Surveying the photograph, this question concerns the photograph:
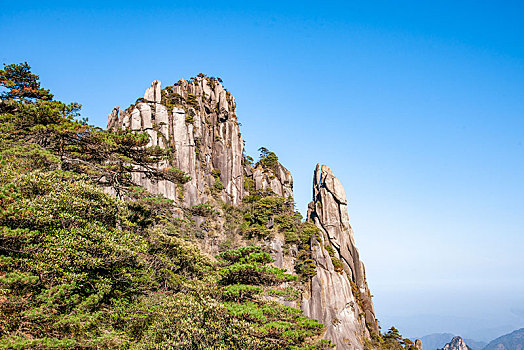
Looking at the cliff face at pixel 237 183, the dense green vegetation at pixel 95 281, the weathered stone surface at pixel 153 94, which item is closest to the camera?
the dense green vegetation at pixel 95 281

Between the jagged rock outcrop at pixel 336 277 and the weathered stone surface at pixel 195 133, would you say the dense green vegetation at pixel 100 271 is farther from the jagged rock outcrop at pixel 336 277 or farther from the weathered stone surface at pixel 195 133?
the weathered stone surface at pixel 195 133

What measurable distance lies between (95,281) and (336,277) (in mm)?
27737

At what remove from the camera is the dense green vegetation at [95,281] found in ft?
33.7

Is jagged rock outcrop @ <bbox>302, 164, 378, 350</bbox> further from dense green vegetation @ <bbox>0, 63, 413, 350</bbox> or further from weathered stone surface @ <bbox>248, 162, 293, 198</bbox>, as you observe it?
dense green vegetation @ <bbox>0, 63, 413, 350</bbox>

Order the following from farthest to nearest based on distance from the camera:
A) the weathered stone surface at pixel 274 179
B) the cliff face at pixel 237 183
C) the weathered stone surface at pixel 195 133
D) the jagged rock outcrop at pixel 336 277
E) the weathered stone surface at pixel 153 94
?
the weathered stone surface at pixel 274 179, the weathered stone surface at pixel 153 94, the weathered stone surface at pixel 195 133, the cliff face at pixel 237 183, the jagged rock outcrop at pixel 336 277

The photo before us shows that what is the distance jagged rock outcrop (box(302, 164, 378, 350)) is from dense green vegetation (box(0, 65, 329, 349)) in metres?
16.8

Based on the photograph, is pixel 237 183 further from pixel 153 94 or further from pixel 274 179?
pixel 153 94

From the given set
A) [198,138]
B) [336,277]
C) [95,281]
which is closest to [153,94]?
[198,138]

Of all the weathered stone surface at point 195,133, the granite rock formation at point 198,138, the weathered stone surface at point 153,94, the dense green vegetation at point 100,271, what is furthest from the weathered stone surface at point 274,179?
the dense green vegetation at point 100,271

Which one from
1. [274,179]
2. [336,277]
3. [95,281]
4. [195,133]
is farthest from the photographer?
[274,179]

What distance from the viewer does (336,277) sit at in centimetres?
3541

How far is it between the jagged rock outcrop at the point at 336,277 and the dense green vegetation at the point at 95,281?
16.8 metres

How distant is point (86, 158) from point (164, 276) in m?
8.16

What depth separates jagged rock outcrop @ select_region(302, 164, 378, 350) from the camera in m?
32.4
